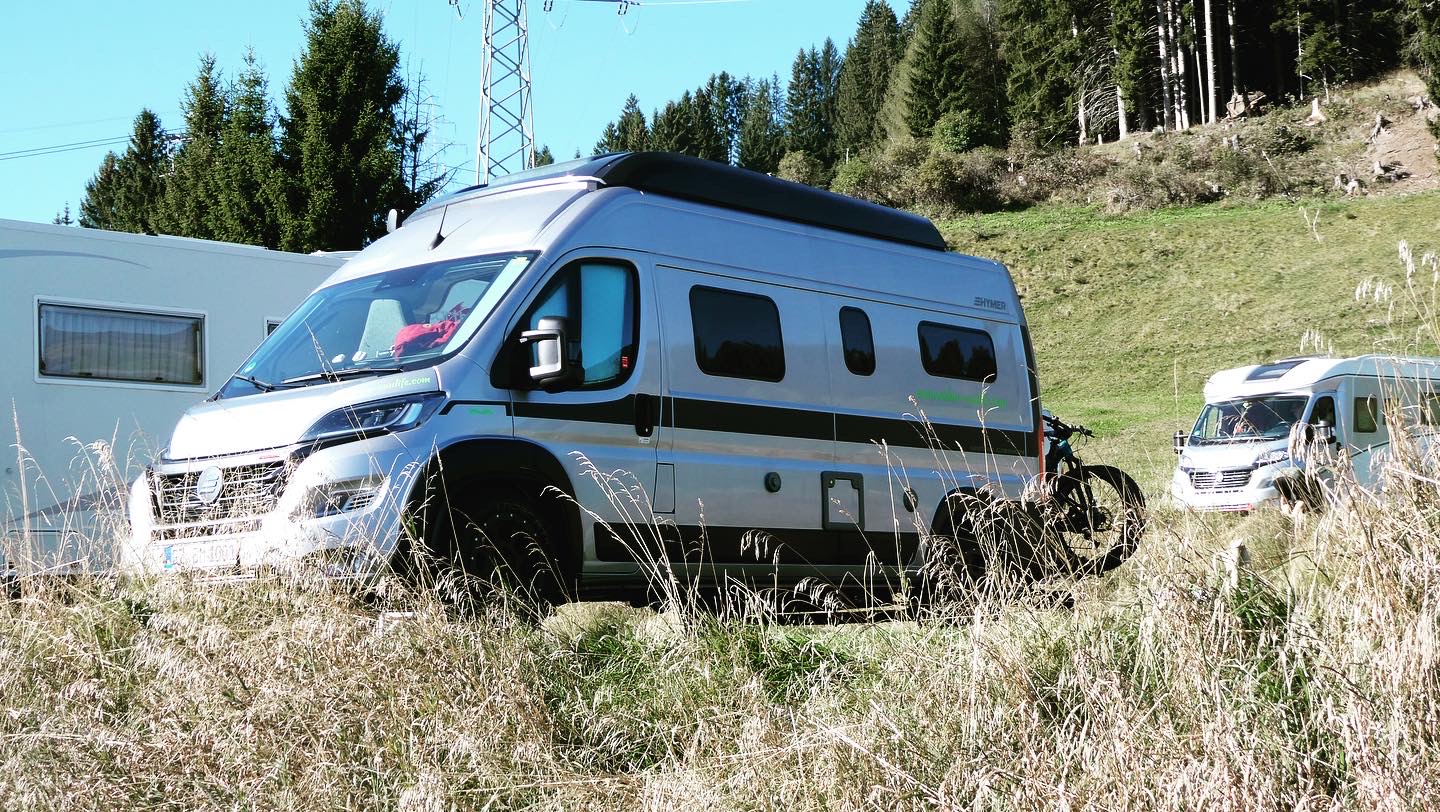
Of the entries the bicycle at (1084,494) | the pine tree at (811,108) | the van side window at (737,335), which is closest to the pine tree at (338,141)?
the bicycle at (1084,494)

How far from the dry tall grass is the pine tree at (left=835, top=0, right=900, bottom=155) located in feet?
280

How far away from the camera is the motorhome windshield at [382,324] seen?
20.5ft

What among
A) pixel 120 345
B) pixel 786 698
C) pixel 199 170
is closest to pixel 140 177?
pixel 199 170

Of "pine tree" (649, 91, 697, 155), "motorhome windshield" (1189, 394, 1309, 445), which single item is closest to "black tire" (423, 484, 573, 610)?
"motorhome windshield" (1189, 394, 1309, 445)

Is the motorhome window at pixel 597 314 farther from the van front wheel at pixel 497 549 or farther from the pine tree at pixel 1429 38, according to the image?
the pine tree at pixel 1429 38

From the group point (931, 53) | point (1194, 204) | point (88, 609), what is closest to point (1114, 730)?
point (88, 609)

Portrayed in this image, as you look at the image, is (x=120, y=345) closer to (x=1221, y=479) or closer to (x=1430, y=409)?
(x=1430, y=409)

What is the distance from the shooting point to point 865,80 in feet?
307

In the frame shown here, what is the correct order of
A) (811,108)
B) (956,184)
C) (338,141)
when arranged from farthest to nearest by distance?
(811,108) < (956,184) < (338,141)

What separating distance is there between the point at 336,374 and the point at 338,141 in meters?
21.5

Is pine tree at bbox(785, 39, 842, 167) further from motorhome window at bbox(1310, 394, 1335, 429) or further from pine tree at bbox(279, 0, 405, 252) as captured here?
motorhome window at bbox(1310, 394, 1335, 429)

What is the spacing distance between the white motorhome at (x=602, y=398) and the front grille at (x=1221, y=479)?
1220 centimetres

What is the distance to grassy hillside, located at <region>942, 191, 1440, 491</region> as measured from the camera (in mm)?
28750

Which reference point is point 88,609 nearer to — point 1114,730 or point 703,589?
point 703,589
